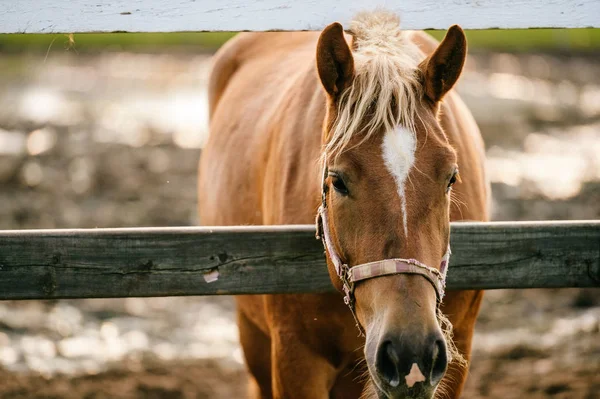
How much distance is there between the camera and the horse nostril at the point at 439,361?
7.72 feet

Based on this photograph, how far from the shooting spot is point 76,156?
10.9 meters

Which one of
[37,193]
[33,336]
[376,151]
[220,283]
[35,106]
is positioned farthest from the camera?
[35,106]

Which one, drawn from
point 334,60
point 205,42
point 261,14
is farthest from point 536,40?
point 334,60

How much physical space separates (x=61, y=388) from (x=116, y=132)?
8.06 metres

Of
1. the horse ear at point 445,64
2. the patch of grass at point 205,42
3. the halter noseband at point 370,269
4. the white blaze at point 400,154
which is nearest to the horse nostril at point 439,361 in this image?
the halter noseband at point 370,269

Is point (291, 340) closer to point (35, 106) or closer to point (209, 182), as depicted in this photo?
point (209, 182)

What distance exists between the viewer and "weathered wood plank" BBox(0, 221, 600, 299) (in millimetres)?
2961

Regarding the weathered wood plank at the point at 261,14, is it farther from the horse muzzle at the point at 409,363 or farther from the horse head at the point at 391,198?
the horse muzzle at the point at 409,363

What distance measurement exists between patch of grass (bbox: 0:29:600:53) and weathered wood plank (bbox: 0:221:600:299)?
20.0 meters

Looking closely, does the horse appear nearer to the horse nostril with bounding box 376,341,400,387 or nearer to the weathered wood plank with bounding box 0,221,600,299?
the horse nostril with bounding box 376,341,400,387

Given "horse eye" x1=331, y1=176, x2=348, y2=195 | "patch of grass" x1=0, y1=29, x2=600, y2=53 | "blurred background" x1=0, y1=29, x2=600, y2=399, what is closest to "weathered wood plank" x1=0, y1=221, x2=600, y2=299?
"horse eye" x1=331, y1=176, x2=348, y2=195

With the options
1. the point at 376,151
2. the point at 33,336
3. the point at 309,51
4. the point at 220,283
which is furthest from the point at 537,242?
the point at 33,336

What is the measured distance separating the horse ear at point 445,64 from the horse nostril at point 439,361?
882 mm

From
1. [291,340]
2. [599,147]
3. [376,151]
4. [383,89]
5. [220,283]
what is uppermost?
[383,89]
